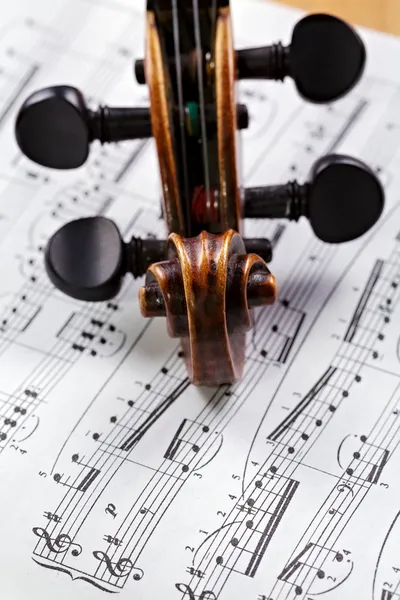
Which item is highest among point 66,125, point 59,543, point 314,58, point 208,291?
point 314,58

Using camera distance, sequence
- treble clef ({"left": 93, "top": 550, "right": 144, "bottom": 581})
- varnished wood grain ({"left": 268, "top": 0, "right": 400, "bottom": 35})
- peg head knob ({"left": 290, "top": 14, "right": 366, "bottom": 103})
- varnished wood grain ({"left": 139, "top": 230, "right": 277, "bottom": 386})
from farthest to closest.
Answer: varnished wood grain ({"left": 268, "top": 0, "right": 400, "bottom": 35}) < peg head knob ({"left": 290, "top": 14, "right": 366, "bottom": 103}) < treble clef ({"left": 93, "top": 550, "right": 144, "bottom": 581}) < varnished wood grain ({"left": 139, "top": 230, "right": 277, "bottom": 386})

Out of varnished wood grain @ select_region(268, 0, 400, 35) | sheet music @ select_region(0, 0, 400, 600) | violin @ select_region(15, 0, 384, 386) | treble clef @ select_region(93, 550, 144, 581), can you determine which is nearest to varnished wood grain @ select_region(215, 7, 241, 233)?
violin @ select_region(15, 0, 384, 386)

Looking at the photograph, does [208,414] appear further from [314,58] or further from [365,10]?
[365,10]

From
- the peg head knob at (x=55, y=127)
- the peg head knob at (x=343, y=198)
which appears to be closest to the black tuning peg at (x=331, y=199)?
the peg head knob at (x=343, y=198)

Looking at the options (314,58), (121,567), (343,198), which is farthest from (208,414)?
(314,58)

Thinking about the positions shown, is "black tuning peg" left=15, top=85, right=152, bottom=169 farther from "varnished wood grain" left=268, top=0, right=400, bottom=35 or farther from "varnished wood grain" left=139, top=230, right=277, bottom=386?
"varnished wood grain" left=268, top=0, right=400, bottom=35

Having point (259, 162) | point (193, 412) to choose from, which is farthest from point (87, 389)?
point (259, 162)
